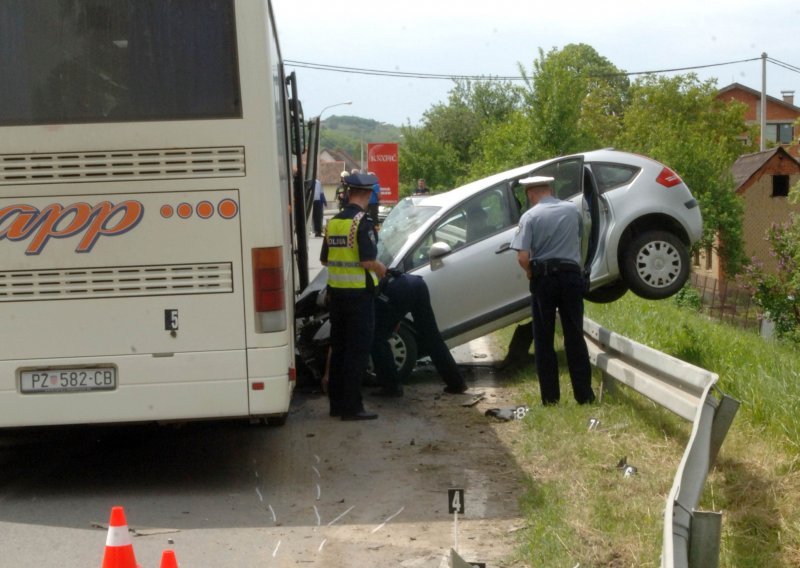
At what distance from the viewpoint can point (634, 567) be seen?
5.40 meters

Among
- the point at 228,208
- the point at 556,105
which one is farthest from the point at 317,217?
the point at 556,105

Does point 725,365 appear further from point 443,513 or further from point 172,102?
point 172,102

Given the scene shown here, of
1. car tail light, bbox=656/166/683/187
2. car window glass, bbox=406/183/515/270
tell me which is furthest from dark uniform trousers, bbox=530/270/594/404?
car tail light, bbox=656/166/683/187

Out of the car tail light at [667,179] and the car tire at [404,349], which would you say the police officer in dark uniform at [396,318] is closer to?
the car tire at [404,349]

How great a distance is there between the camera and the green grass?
5633 millimetres

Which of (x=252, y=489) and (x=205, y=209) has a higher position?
(x=205, y=209)

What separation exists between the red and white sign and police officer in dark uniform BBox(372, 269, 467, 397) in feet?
91.5

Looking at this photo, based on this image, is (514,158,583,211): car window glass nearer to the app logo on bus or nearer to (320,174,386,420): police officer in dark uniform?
(320,174,386,420): police officer in dark uniform

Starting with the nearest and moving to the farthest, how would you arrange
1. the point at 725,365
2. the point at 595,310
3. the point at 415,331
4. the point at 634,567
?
the point at 634,567
the point at 725,365
the point at 415,331
the point at 595,310

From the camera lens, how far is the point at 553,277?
31.0 feet

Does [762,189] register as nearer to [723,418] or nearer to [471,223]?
[471,223]

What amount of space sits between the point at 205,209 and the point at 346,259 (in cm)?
248

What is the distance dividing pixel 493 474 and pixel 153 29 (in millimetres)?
3577

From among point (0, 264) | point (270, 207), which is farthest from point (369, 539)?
point (0, 264)
